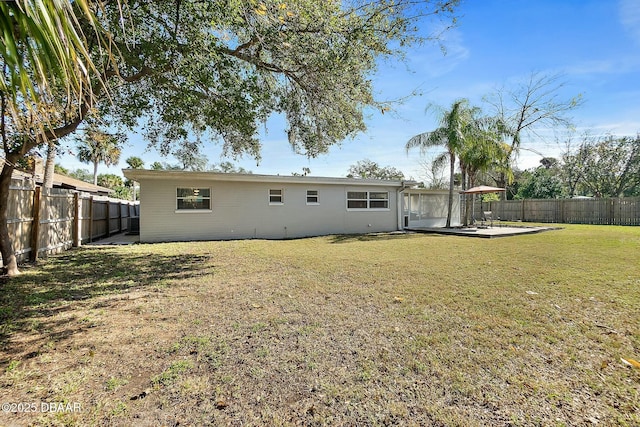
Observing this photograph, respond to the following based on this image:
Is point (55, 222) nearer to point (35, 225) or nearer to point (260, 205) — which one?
point (35, 225)

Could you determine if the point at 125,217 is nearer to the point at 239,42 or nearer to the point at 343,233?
the point at 343,233

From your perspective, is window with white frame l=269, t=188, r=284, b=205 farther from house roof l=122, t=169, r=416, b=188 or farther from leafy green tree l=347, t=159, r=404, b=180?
leafy green tree l=347, t=159, r=404, b=180

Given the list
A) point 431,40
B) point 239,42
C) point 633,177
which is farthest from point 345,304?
point 633,177

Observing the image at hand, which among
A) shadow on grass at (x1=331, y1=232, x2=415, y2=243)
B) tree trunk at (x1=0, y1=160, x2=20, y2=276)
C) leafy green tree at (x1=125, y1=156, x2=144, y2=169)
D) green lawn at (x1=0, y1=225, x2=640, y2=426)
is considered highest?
leafy green tree at (x1=125, y1=156, x2=144, y2=169)

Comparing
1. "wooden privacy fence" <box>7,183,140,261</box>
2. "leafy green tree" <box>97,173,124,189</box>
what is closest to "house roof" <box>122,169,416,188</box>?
"wooden privacy fence" <box>7,183,140,261</box>

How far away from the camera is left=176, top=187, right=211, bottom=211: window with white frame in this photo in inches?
487

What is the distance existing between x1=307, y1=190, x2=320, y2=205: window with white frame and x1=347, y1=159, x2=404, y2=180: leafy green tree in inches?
1002

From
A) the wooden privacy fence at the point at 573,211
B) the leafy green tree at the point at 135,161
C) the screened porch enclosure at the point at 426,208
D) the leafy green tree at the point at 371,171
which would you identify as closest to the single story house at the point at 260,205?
the screened porch enclosure at the point at 426,208

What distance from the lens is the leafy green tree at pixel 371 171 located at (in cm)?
3966

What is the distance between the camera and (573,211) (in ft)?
67.9

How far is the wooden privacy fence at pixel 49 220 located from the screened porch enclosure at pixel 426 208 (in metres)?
14.5

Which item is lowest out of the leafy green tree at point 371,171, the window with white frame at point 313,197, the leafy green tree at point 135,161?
the window with white frame at point 313,197

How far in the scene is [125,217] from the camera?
17594 millimetres

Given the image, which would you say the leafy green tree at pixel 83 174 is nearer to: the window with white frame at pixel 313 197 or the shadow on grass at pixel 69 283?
the window with white frame at pixel 313 197
